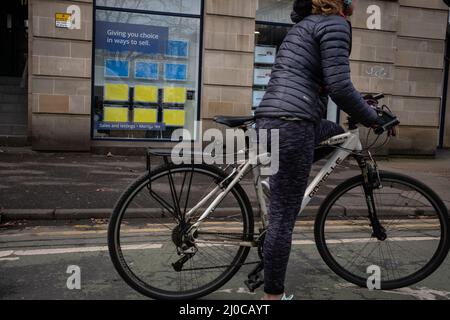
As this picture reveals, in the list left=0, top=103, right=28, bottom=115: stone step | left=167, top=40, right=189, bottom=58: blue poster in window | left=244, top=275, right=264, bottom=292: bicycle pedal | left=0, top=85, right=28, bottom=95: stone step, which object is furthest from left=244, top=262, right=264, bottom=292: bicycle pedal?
left=0, top=85, right=28, bottom=95: stone step

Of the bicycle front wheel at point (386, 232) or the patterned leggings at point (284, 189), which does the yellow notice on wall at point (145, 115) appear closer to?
the bicycle front wheel at point (386, 232)

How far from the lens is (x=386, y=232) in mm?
4066

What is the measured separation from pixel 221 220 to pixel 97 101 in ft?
28.4

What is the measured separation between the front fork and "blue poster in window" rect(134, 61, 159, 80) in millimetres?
8672

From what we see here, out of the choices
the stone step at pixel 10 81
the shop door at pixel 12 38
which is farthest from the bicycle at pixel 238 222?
the shop door at pixel 12 38

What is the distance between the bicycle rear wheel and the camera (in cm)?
345

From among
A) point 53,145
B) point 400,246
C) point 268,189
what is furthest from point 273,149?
point 53,145

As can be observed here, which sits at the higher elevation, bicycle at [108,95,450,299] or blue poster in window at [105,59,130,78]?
blue poster in window at [105,59,130,78]

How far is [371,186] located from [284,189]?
94 cm

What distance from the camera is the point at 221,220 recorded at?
3.60 metres

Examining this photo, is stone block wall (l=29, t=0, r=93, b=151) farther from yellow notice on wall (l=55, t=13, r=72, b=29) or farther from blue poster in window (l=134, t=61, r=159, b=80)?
blue poster in window (l=134, t=61, r=159, b=80)

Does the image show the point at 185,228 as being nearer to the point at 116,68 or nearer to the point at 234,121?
the point at 234,121

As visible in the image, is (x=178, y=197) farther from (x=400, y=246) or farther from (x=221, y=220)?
(x=400, y=246)

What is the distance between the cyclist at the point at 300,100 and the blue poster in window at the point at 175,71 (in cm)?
889
